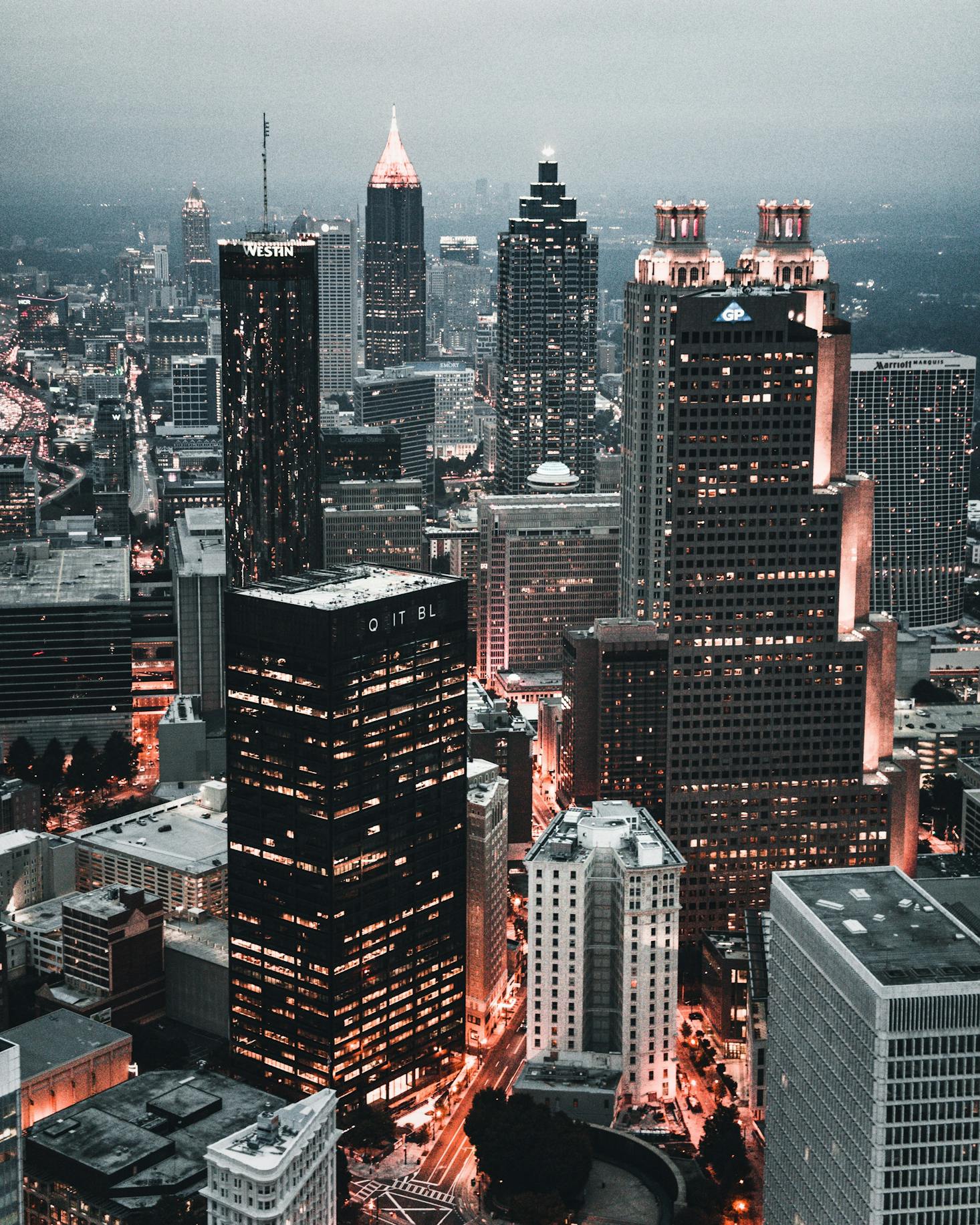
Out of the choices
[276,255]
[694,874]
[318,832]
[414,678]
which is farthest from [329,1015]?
[276,255]

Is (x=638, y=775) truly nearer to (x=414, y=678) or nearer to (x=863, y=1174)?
(x=414, y=678)

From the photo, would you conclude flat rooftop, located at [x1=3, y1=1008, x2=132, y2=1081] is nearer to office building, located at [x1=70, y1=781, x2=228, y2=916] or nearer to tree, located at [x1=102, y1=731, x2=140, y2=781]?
office building, located at [x1=70, y1=781, x2=228, y2=916]

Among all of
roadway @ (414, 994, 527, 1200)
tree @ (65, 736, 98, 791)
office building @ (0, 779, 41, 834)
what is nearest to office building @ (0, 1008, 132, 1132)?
roadway @ (414, 994, 527, 1200)

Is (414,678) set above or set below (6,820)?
above

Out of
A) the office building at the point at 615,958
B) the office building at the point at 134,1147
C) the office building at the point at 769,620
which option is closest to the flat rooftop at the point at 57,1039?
the office building at the point at 134,1147

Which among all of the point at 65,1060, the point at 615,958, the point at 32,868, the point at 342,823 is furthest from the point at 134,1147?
the point at 32,868
